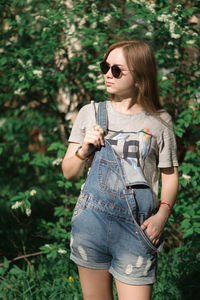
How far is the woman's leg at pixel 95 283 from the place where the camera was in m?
1.72

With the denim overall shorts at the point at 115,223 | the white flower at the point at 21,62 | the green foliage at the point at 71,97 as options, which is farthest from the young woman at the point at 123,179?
the white flower at the point at 21,62

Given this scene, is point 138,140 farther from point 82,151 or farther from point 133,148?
point 82,151

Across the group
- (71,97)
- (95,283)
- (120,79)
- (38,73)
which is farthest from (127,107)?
(71,97)

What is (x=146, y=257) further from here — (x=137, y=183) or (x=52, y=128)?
(x=52, y=128)

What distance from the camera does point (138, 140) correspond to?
1.68 metres

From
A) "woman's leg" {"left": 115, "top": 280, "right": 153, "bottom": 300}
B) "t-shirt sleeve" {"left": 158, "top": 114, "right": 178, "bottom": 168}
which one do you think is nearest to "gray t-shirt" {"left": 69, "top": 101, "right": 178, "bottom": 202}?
"t-shirt sleeve" {"left": 158, "top": 114, "right": 178, "bottom": 168}

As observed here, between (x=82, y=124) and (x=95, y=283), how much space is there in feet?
2.62

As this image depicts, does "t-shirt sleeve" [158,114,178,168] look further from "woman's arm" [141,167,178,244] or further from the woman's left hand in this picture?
the woman's left hand

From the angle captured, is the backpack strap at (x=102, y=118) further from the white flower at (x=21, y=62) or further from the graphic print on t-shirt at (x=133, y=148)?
the white flower at (x=21, y=62)

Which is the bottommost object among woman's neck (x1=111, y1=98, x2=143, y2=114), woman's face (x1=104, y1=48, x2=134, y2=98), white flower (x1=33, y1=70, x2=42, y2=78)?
white flower (x1=33, y1=70, x2=42, y2=78)

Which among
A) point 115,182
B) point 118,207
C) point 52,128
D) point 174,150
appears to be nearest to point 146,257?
point 118,207

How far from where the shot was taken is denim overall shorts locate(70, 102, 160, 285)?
165cm

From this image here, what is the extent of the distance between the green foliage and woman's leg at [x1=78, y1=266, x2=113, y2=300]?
1.15 metres

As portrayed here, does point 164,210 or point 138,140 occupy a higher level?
point 138,140
